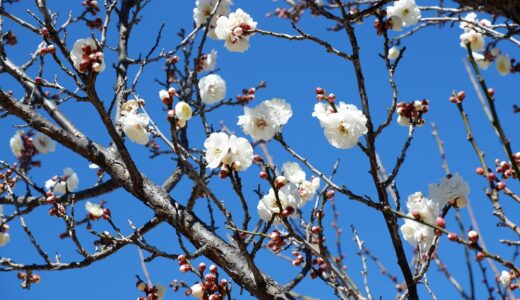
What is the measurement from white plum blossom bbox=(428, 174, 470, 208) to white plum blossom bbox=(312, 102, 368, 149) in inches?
15.1

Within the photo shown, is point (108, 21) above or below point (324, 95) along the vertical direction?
above

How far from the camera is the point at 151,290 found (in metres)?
2.55

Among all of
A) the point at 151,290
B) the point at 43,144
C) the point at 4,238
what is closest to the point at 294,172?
the point at 151,290

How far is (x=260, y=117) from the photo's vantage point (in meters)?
2.16

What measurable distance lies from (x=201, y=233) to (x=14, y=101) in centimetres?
126

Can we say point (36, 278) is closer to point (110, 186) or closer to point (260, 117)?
point (110, 186)

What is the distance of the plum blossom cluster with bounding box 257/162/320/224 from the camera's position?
1.90m

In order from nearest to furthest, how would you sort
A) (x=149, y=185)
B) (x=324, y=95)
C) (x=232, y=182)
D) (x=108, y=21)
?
(x=232, y=182)
(x=324, y=95)
(x=149, y=185)
(x=108, y=21)

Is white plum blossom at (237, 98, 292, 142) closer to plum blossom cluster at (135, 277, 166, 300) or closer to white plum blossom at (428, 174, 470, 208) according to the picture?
white plum blossom at (428, 174, 470, 208)

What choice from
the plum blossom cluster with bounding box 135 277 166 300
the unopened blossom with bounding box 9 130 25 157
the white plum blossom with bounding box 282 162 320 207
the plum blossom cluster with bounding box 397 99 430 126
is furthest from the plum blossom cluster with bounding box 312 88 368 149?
the unopened blossom with bounding box 9 130 25 157

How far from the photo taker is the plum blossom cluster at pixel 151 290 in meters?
2.52

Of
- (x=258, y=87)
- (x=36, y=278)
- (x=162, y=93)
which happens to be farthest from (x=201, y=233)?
(x=258, y=87)

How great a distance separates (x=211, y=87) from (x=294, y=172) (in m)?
0.77

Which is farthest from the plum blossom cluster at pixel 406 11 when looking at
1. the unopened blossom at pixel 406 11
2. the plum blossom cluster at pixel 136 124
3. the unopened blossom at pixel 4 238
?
the unopened blossom at pixel 4 238
